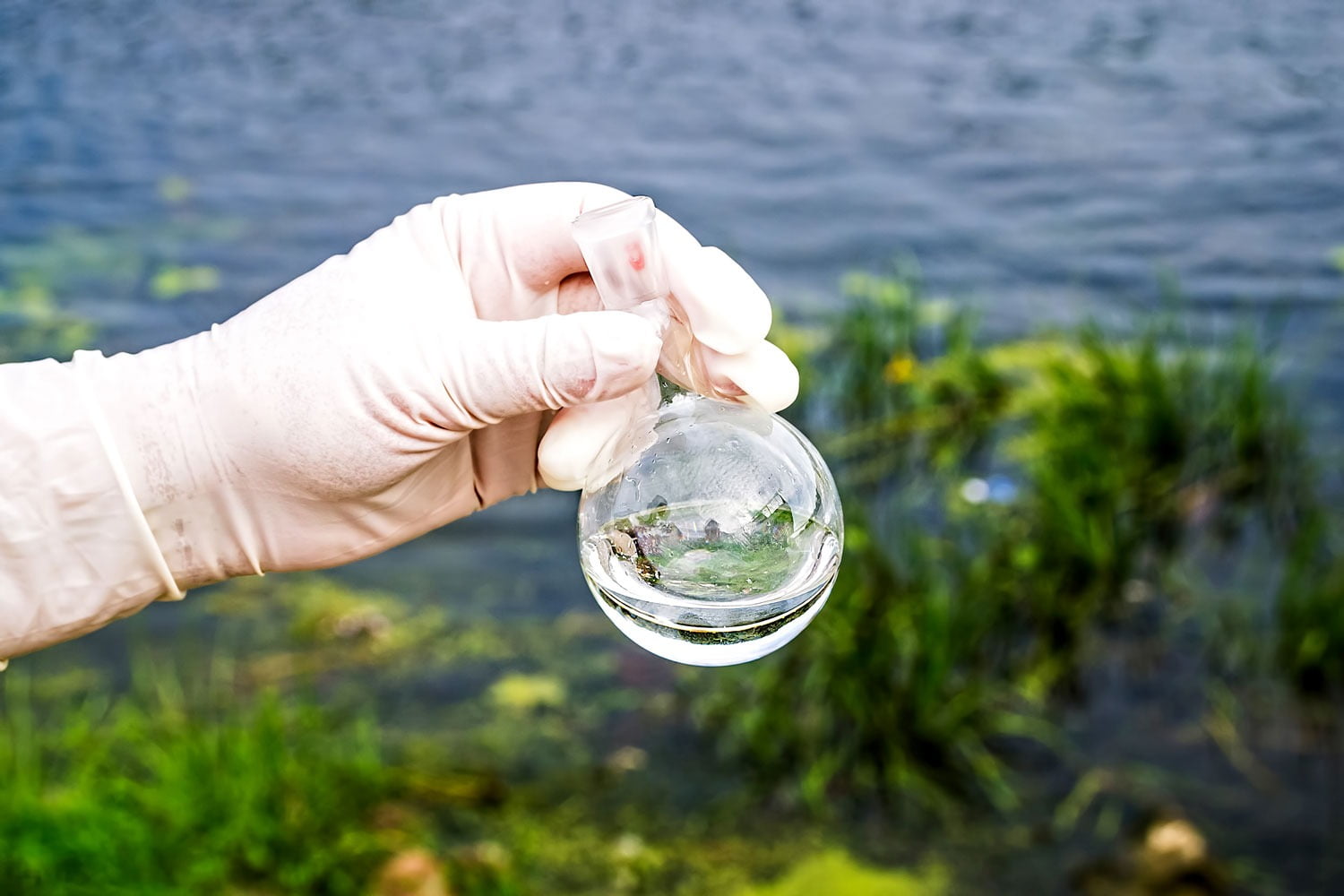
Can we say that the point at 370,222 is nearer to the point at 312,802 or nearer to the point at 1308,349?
the point at 312,802

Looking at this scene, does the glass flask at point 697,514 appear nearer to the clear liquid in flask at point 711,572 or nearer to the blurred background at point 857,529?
the clear liquid in flask at point 711,572

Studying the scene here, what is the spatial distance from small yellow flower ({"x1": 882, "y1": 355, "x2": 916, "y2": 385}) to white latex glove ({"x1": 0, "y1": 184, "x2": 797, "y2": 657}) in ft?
7.53

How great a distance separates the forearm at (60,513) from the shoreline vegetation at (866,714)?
3.05 feet

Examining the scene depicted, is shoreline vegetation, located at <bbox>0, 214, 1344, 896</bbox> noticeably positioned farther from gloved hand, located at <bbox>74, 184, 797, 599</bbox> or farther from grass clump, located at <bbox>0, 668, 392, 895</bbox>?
gloved hand, located at <bbox>74, 184, 797, 599</bbox>

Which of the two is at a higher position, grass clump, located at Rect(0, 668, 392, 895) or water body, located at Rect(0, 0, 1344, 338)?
water body, located at Rect(0, 0, 1344, 338)

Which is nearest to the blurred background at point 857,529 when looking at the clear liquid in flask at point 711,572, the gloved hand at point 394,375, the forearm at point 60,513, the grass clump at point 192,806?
the grass clump at point 192,806

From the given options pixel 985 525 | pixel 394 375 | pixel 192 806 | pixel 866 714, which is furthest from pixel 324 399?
pixel 985 525

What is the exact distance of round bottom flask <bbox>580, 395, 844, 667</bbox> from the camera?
142 centimetres

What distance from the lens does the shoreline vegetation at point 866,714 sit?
263cm

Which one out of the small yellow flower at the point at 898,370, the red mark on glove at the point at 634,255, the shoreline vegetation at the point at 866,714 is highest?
the red mark on glove at the point at 634,255

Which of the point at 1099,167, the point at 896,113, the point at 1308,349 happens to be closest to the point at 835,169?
the point at 896,113

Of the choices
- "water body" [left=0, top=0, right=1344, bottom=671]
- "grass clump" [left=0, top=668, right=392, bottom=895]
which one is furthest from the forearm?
"water body" [left=0, top=0, right=1344, bottom=671]

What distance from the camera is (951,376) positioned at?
398 cm

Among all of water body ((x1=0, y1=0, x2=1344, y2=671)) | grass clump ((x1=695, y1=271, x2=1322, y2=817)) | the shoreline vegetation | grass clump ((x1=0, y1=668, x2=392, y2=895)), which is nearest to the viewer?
grass clump ((x1=0, y1=668, x2=392, y2=895))
